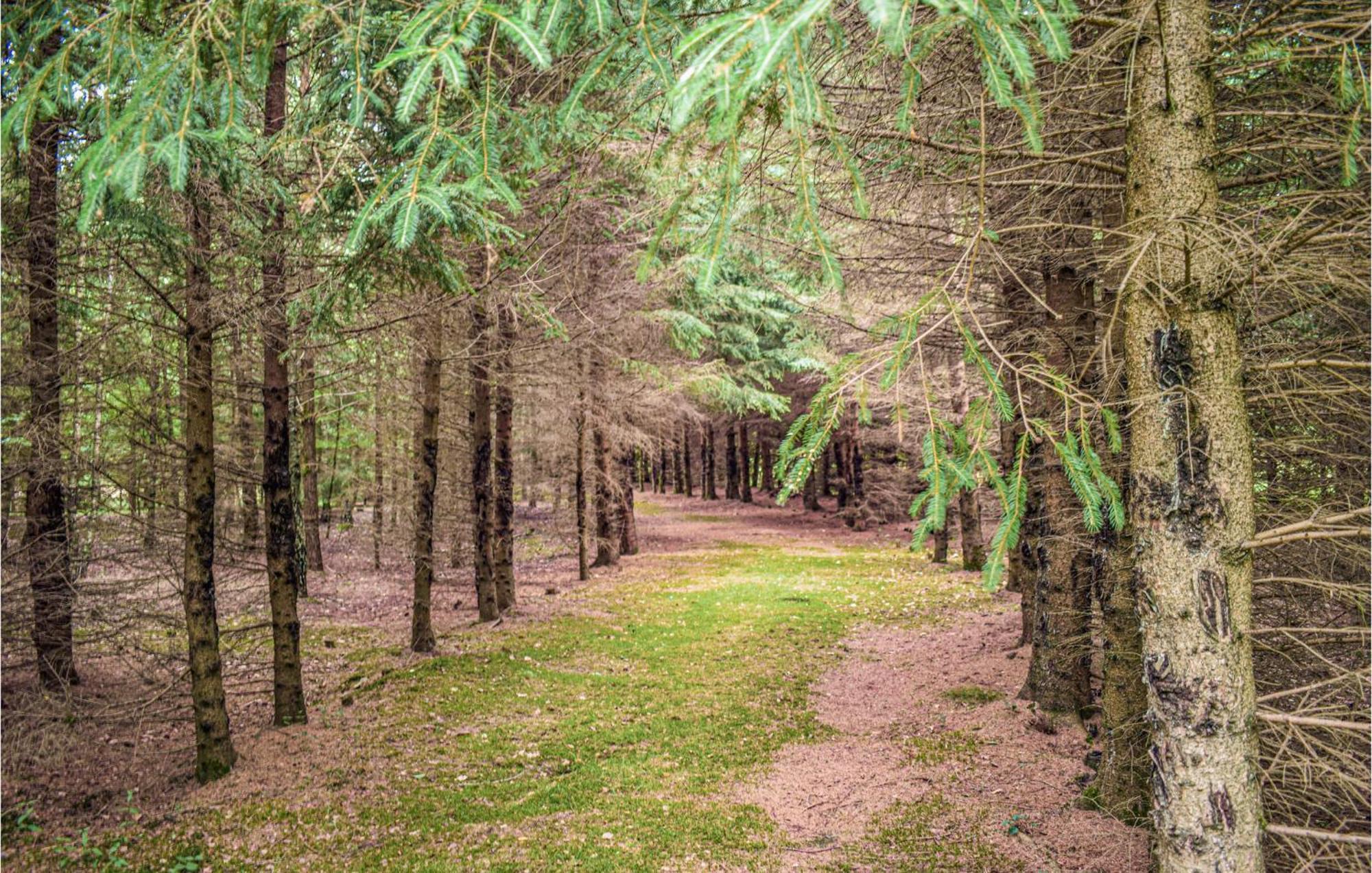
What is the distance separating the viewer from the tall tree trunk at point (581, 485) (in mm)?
14909

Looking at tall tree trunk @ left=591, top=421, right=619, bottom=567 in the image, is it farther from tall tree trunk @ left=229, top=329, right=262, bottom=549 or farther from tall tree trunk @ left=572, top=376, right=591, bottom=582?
tall tree trunk @ left=229, top=329, right=262, bottom=549

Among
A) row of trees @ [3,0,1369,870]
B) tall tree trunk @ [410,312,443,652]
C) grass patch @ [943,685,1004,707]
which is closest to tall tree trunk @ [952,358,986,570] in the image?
row of trees @ [3,0,1369,870]

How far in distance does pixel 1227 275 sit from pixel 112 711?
31.3 feet

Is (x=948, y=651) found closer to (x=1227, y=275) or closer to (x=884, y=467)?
(x=1227, y=275)

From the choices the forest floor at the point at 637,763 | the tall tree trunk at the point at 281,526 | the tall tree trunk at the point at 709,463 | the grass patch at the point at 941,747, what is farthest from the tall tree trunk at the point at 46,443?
the tall tree trunk at the point at 709,463

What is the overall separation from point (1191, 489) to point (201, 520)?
7.05 m

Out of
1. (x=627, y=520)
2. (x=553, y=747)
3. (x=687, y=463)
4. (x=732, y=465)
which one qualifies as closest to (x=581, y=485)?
(x=627, y=520)

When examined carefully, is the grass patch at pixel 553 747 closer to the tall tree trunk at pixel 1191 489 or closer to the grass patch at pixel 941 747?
the grass patch at pixel 941 747

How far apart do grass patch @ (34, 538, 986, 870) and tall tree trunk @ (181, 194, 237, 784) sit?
33.9 inches

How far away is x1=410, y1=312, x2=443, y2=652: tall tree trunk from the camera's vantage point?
30.8 ft

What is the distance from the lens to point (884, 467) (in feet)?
83.9

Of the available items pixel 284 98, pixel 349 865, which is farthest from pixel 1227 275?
pixel 284 98

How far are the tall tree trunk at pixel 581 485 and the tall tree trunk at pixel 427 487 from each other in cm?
484

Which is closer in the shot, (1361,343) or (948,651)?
(1361,343)
